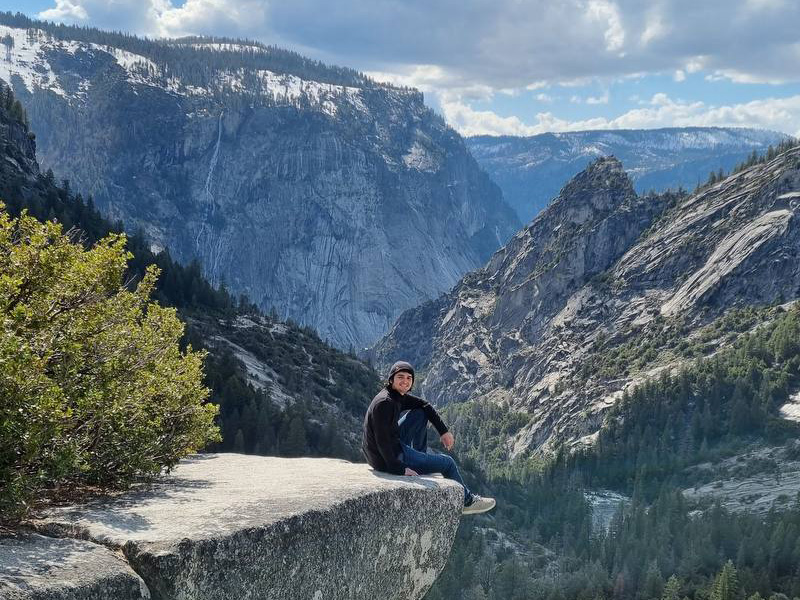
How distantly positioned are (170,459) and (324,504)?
187 inches

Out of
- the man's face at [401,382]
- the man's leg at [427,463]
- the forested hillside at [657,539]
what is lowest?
the forested hillside at [657,539]

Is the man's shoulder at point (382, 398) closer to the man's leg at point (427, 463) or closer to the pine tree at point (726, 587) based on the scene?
the man's leg at point (427, 463)

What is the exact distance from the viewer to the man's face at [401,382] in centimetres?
1955

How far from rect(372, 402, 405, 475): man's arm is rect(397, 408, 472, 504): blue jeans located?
1.73 feet

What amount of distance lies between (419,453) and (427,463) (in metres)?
0.33

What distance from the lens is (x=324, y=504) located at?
50.8ft

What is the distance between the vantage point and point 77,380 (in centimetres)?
1544

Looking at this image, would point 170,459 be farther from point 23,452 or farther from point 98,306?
point 23,452

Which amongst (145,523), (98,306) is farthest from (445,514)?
(98,306)

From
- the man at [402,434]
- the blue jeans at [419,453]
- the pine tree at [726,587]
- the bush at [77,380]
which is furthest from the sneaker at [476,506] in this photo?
the pine tree at [726,587]

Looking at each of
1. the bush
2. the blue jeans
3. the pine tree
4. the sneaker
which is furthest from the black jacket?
the pine tree

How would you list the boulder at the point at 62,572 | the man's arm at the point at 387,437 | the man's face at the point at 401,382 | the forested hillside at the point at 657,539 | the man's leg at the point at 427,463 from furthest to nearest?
1. the forested hillside at the point at 657,539
2. the man's leg at the point at 427,463
3. the man's face at the point at 401,382
4. the man's arm at the point at 387,437
5. the boulder at the point at 62,572

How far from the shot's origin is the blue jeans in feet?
Answer: 66.3

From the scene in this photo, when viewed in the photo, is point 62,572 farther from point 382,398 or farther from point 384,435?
point 382,398
